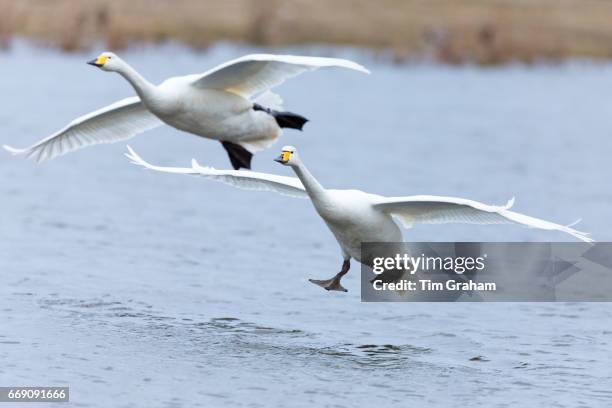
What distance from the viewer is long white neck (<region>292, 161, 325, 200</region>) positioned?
45.0 feet

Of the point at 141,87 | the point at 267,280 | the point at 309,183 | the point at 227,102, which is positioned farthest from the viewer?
the point at 267,280

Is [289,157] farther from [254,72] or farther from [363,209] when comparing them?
[254,72]

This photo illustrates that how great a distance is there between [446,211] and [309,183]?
4.50 ft

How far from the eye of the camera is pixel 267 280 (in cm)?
1914

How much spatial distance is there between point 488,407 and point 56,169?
17358 mm

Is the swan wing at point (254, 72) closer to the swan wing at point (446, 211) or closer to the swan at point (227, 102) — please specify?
the swan at point (227, 102)

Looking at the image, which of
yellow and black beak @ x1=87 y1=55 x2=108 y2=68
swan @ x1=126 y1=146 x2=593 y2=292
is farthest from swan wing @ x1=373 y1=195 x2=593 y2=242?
yellow and black beak @ x1=87 y1=55 x2=108 y2=68

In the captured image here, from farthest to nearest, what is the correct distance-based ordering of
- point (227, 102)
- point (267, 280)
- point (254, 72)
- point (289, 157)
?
point (267, 280) → point (254, 72) → point (227, 102) → point (289, 157)

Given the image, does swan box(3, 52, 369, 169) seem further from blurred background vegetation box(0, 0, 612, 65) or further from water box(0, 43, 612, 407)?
blurred background vegetation box(0, 0, 612, 65)

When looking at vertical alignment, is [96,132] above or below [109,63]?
below

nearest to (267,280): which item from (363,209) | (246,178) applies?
(246,178)

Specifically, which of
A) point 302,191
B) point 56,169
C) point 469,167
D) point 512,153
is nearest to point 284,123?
point 302,191

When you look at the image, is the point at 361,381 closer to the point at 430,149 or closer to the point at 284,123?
the point at 284,123

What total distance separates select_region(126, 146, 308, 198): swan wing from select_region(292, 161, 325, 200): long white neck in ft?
2.13
